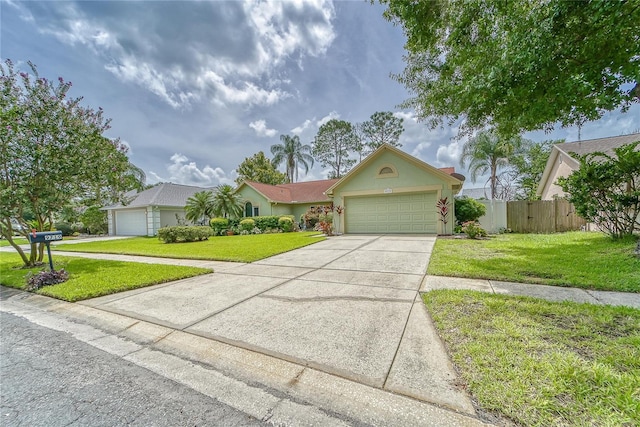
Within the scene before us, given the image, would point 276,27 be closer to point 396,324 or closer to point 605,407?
point 396,324

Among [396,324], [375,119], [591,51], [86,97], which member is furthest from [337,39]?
[375,119]

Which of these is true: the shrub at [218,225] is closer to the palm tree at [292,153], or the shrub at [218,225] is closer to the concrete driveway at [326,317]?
the concrete driveway at [326,317]

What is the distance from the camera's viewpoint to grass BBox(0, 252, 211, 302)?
17.1ft

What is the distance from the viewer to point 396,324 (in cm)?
341

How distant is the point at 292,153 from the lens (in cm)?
3350

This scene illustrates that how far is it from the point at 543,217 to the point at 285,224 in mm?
15730

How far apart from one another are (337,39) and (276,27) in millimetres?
2852

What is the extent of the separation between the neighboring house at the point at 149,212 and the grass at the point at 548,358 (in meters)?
23.8

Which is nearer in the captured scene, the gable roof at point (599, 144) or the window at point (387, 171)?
the window at point (387, 171)

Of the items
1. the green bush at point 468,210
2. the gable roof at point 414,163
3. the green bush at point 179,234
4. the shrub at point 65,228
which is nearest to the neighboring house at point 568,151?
the green bush at point 468,210

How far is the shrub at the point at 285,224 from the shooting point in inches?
768

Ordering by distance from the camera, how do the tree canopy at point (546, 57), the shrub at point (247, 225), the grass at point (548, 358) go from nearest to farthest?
1. the grass at point (548, 358)
2. the tree canopy at point (546, 57)
3. the shrub at point (247, 225)

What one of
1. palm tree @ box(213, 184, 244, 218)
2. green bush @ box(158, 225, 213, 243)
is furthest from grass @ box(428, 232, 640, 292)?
palm tree @ box(213, 184, 244, 218)

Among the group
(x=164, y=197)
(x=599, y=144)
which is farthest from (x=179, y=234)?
(x=599, y=144)
